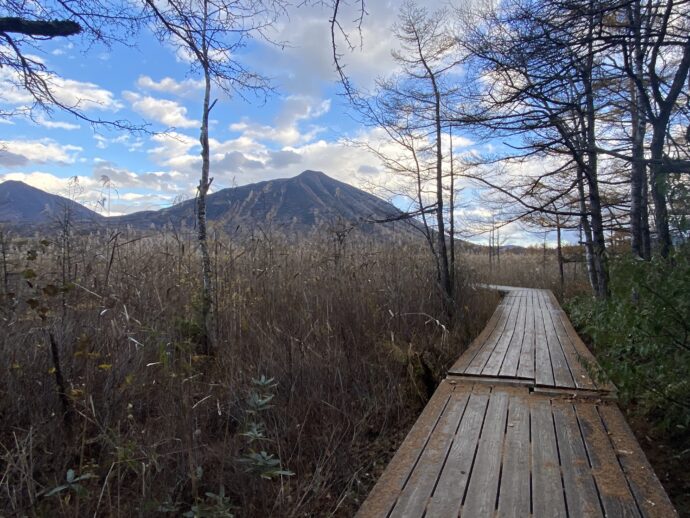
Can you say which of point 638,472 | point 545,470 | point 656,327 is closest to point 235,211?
point 545,470

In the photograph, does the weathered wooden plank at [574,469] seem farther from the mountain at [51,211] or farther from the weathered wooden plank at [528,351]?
the mountain at [51,211]

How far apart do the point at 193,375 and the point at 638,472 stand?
9.93 ft

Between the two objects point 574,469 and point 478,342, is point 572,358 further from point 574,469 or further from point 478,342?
point 574,469

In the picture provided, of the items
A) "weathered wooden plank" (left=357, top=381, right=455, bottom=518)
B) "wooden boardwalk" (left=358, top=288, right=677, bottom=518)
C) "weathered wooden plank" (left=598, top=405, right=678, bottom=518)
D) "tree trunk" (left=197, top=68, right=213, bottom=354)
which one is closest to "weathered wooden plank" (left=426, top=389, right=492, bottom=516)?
"wooden boardwalk" (left=358, top=288, right=677, bottom=518)

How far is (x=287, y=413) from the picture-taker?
11.1 ft

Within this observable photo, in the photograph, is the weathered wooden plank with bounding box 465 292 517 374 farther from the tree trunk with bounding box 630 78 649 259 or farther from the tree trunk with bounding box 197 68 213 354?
the tree trunk with bounding box 197 68 213 354

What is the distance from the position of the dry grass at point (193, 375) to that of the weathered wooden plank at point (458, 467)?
0.58m

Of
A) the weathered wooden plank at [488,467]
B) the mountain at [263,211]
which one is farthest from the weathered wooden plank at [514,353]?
the mountain at [263,211]

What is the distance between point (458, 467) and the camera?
98.7 inches

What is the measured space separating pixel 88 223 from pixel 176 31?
2384 mm

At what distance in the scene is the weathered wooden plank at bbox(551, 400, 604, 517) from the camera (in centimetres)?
210

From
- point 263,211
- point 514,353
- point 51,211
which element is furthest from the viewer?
point 263,211

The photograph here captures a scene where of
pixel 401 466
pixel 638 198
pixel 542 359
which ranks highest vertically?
pixel 638 198

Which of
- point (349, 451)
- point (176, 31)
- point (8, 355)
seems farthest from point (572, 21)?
point (8, 355)
